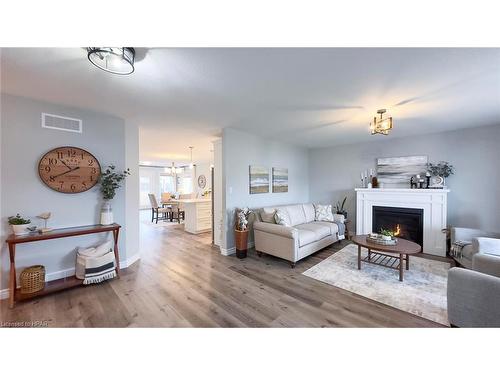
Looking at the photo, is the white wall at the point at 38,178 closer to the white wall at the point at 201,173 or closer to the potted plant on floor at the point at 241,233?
the potted plant on floor at the point at 241,233

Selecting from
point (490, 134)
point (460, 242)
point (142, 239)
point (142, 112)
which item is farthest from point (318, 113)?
point (142, 239)

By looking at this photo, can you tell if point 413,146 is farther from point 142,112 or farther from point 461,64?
point 142,112

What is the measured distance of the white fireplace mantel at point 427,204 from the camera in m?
3.50

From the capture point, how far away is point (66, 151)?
2.47m

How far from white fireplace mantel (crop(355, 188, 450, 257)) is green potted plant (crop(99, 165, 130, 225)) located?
16.3ft

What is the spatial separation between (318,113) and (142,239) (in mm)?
4752

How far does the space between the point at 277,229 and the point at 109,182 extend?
2.68 m

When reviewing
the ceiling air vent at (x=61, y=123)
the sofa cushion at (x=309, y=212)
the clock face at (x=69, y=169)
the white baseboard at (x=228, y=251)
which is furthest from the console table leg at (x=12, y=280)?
the sofa cushion at (x=309, y=212)

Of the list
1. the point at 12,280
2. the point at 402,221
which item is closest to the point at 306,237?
the point at 402,221

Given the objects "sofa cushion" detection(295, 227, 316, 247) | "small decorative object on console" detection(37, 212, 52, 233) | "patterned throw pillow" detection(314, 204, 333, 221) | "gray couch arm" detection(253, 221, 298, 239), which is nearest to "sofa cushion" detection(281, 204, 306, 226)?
"patterned throw pillow" detection(314, 204, 333, 221)

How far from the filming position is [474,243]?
223 centimetres

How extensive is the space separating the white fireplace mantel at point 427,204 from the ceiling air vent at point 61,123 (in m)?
5.44

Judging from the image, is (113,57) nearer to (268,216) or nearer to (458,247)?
(268,216)

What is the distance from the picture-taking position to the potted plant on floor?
11.1ft
